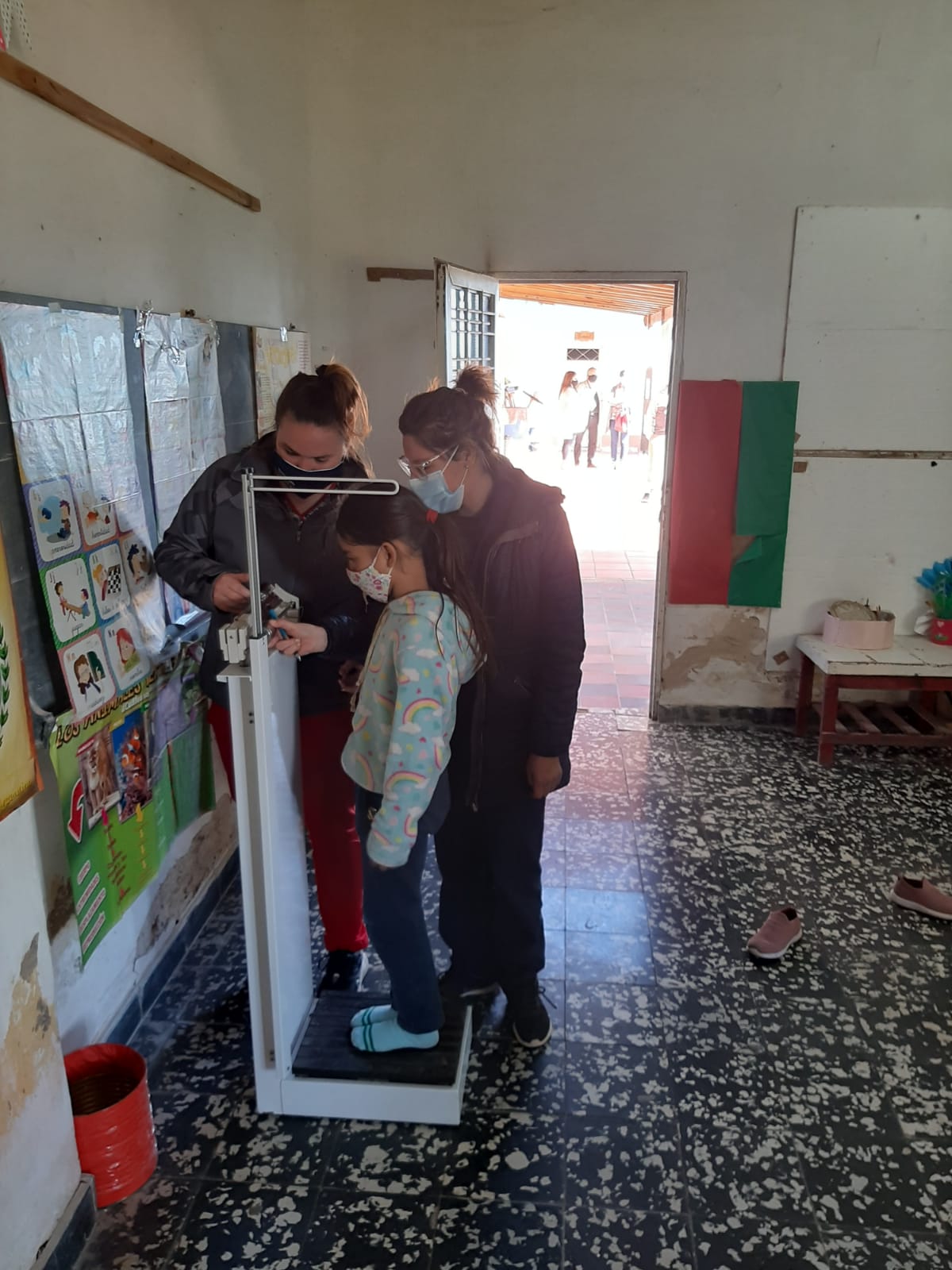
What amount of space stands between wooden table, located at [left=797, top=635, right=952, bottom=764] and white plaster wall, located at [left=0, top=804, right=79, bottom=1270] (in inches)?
120

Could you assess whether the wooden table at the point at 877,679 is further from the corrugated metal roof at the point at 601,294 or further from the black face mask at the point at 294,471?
the corrugated metal roof at the point at 601,294

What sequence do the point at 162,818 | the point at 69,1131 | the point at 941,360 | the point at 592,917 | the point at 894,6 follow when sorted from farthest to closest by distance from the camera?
the point at 941,360
the point at 894,6
the point at 592,917
the point at 162,818
the point at 69,1131

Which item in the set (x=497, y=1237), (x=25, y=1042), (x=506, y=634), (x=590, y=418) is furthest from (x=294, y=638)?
(x=590, y=418)

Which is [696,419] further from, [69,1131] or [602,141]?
[69,1131]

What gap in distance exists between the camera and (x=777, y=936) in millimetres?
2514

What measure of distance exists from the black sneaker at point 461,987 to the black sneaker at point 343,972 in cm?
23

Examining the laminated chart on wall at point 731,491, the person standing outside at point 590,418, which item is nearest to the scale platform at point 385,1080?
the laminated chart on wall at point 731,491

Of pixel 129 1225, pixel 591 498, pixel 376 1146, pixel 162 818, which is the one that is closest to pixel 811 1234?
pixel 376 1146

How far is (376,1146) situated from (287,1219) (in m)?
0.22

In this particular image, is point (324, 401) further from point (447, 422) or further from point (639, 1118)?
point (639, 1118)

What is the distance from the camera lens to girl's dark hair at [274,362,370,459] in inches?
79.3

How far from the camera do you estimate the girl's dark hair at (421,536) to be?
172 centimetres

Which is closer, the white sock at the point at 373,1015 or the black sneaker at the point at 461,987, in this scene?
the white sock at the point at 373,1015

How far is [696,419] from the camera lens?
154 inches
